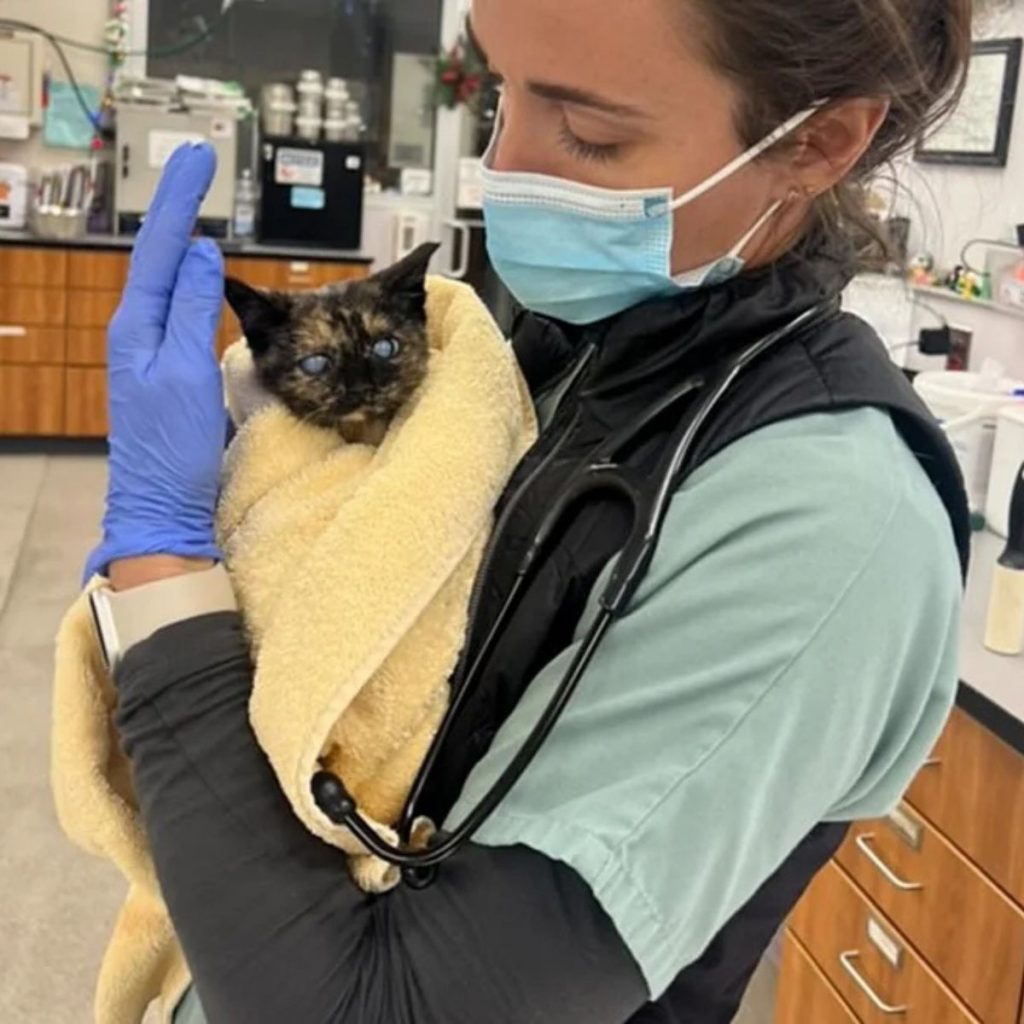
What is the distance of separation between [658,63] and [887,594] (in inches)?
13.3

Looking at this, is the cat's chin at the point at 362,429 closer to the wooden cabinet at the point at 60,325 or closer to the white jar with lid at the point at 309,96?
the wooden cabinet at the point at 60,325

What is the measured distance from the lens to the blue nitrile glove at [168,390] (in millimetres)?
898

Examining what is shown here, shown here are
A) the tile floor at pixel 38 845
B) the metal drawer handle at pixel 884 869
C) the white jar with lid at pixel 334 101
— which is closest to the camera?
the metal drawer handle at pixel 884 869

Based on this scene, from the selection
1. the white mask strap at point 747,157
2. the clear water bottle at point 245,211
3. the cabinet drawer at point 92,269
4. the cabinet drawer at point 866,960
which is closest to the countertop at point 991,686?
the cabinet drawer at point 866,960

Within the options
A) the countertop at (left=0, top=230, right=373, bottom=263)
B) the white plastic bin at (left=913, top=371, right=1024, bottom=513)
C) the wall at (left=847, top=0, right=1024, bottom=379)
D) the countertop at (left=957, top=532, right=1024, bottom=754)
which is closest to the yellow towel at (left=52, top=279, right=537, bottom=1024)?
the countertop at (left=957, top=532, right=1024, bottom=754)

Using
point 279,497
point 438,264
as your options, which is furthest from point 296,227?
point 279,497

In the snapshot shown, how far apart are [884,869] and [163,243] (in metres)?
1.41

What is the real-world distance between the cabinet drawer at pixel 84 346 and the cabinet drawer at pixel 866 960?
4230 mm

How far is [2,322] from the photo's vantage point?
17.5ft

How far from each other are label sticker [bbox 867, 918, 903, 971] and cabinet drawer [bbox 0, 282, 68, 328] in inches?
175

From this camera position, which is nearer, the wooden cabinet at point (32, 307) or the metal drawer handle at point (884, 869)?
the metal drawer handle at point (884, 869)

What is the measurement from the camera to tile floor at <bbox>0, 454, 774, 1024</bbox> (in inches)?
95.2

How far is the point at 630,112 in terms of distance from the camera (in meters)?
0.79

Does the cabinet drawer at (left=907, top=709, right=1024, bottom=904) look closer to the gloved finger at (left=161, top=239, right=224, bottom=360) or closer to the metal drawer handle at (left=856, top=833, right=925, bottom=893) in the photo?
the metal drawer handle at (left=856, top=833, right=925, bottom=893)
